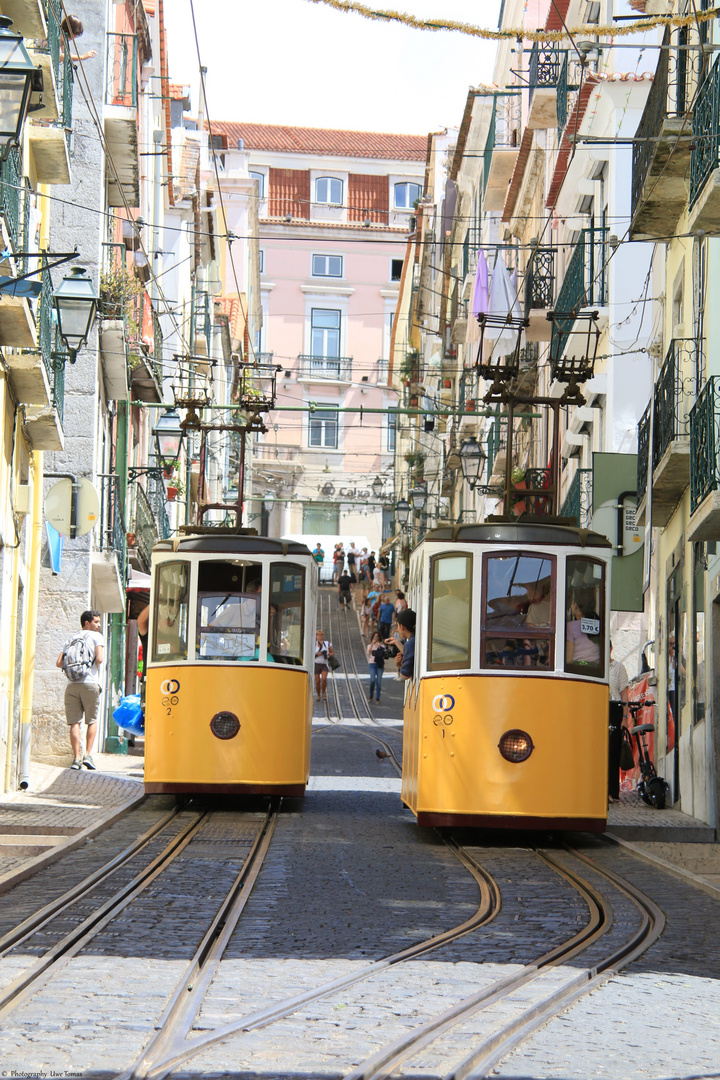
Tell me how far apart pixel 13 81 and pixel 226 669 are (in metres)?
5.73

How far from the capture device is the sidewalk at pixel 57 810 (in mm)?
11297

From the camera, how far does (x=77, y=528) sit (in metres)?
19.5

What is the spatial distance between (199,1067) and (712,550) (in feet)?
35.7

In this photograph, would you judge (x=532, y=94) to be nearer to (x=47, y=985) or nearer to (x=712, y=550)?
(x=712, y=550)

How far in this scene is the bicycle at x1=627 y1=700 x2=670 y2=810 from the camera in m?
17.0

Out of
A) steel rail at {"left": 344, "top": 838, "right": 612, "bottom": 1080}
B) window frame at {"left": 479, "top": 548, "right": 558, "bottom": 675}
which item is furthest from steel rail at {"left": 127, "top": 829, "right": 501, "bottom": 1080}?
window frame at {"left": 479, "top": 548, "right": 558, "bottom": 675}

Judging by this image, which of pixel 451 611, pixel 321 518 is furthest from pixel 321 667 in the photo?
pixel 321 518

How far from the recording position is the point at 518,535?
13.2 m

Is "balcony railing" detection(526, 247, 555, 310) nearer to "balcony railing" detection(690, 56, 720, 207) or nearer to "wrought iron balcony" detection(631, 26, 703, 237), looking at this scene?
"wrought iron balcony" detection(631, 26, 703, 237)

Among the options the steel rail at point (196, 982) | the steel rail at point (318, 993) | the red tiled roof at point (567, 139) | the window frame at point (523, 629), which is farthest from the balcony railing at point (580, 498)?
the steel rail at point (318, 993)

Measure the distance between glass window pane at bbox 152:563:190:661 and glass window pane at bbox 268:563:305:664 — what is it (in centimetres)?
75

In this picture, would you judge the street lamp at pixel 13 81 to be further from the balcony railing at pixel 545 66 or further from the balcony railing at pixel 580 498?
the balcony railing at pixel 545 66

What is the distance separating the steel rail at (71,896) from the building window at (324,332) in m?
65.0

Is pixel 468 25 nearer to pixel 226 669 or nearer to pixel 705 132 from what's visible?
pixel 705 132
